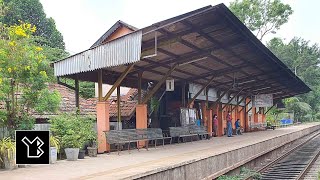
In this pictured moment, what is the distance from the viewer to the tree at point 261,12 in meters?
48.1

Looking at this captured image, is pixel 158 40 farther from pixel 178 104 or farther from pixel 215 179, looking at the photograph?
pixel 178 104

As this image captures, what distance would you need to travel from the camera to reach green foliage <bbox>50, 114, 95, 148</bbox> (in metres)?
10.3

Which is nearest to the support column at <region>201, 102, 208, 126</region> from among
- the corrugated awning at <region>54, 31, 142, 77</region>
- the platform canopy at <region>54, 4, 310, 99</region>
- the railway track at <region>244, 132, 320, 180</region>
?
the platform canopy at <region>54, 4, 310, 99</region>

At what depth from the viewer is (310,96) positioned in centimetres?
6138

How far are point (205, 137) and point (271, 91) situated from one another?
12106 millimetres

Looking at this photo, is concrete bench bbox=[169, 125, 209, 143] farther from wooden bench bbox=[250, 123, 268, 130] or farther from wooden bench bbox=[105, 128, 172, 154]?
wooden bench bbox=[250, 123, 268, 130]

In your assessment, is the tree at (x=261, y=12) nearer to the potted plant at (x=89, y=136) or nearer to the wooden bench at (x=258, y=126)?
the wooden bench at (x=258, y=126)

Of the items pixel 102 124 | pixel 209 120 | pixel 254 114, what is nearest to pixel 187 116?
pixel 209 120

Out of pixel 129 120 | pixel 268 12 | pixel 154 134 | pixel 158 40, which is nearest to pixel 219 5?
pixel 158 40

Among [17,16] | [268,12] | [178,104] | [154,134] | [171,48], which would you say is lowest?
[154,134]

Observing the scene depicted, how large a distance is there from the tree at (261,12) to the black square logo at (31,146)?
162 ft

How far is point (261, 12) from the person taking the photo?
4869 centimetres

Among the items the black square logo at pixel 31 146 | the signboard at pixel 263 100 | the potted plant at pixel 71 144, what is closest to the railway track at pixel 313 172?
the potted plant at pixel 71 144

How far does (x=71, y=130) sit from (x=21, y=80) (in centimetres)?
219
